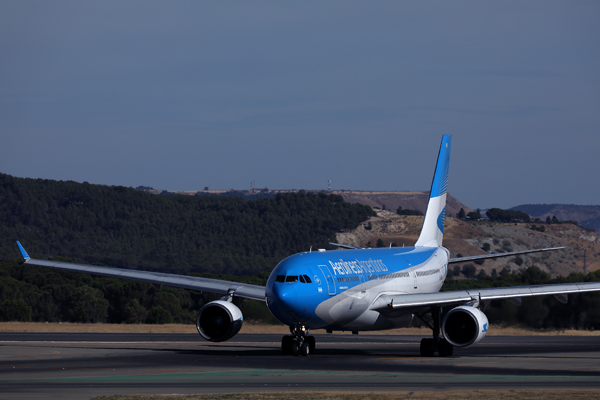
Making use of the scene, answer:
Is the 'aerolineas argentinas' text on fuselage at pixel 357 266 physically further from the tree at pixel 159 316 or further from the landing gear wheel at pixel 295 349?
the tree at pixel 159 316

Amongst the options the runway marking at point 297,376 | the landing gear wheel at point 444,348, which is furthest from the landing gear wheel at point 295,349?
the landing gear wheel at point 444,348

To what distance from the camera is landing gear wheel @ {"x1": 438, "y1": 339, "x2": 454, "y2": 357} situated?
120ft

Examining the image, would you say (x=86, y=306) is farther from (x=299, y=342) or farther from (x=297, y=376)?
(x=297, y=376)

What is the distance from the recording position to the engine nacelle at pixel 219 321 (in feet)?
116

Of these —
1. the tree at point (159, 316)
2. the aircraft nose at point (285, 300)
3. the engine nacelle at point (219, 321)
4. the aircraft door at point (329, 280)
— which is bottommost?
the tree at point (159, 316)

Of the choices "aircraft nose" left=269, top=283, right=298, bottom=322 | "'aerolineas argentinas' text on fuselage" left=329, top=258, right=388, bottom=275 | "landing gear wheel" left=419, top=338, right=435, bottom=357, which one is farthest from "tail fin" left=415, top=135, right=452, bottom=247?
"aircraft nose" left=269, top=283, right=298, bottom=322

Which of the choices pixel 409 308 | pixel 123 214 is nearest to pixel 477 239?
pixel 123 214

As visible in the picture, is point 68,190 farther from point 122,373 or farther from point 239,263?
point 122,373

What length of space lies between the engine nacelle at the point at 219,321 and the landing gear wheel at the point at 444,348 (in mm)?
8732

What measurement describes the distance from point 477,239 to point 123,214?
69985 mm

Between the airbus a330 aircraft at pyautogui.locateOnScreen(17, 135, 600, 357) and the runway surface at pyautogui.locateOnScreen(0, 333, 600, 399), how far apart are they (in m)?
1.24

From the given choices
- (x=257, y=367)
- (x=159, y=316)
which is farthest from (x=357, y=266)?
(x=159, y=316)

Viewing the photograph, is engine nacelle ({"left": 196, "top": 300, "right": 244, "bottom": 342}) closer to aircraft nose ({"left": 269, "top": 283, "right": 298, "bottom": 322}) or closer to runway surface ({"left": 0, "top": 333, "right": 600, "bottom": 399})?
runway surface ({"left": 0, "top": 333, "right": 600, "bottom": 399})

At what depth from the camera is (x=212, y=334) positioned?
35.9 meters
